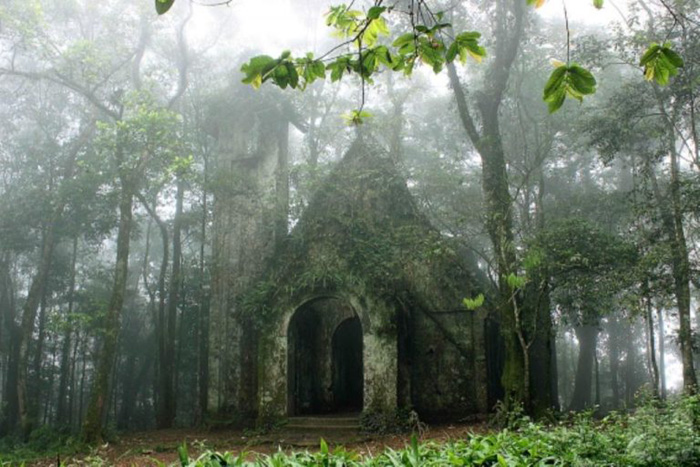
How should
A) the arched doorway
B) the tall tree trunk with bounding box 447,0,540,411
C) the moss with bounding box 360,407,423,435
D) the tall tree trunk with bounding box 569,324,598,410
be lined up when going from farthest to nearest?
1. the tall tree trunk with bounding box 569,324,598,410
2. the arched doorway
3. the moss with bounding box 360,407,423,435
4. the tall tree trunk with bounding box 447,0,540,411

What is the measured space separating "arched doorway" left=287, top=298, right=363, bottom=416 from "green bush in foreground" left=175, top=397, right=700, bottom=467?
9125mm

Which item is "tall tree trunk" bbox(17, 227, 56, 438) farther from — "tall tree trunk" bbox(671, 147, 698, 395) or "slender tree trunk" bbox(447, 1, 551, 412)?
"tall tree trunk" bbox(671, 147, 698, 395)

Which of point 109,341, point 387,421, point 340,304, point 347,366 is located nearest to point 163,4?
point 387,421

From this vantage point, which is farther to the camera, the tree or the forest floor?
the tree

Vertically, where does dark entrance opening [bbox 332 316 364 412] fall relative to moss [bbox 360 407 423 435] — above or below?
above

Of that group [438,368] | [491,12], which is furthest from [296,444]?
[491,12]

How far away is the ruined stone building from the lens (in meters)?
12.9

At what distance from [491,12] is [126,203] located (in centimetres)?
1053

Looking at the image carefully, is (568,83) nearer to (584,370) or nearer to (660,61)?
(660,61)

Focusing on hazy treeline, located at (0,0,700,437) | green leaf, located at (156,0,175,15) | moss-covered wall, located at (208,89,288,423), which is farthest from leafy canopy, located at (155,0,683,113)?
moss-covered wall, located at (208,89,288,423)

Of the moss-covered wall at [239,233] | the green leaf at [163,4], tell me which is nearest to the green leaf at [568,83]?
the green leaf at [163,4]

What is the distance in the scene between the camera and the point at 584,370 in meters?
24.9

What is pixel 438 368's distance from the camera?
44.9 ft

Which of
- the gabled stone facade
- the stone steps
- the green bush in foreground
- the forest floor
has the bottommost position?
the forest floor
